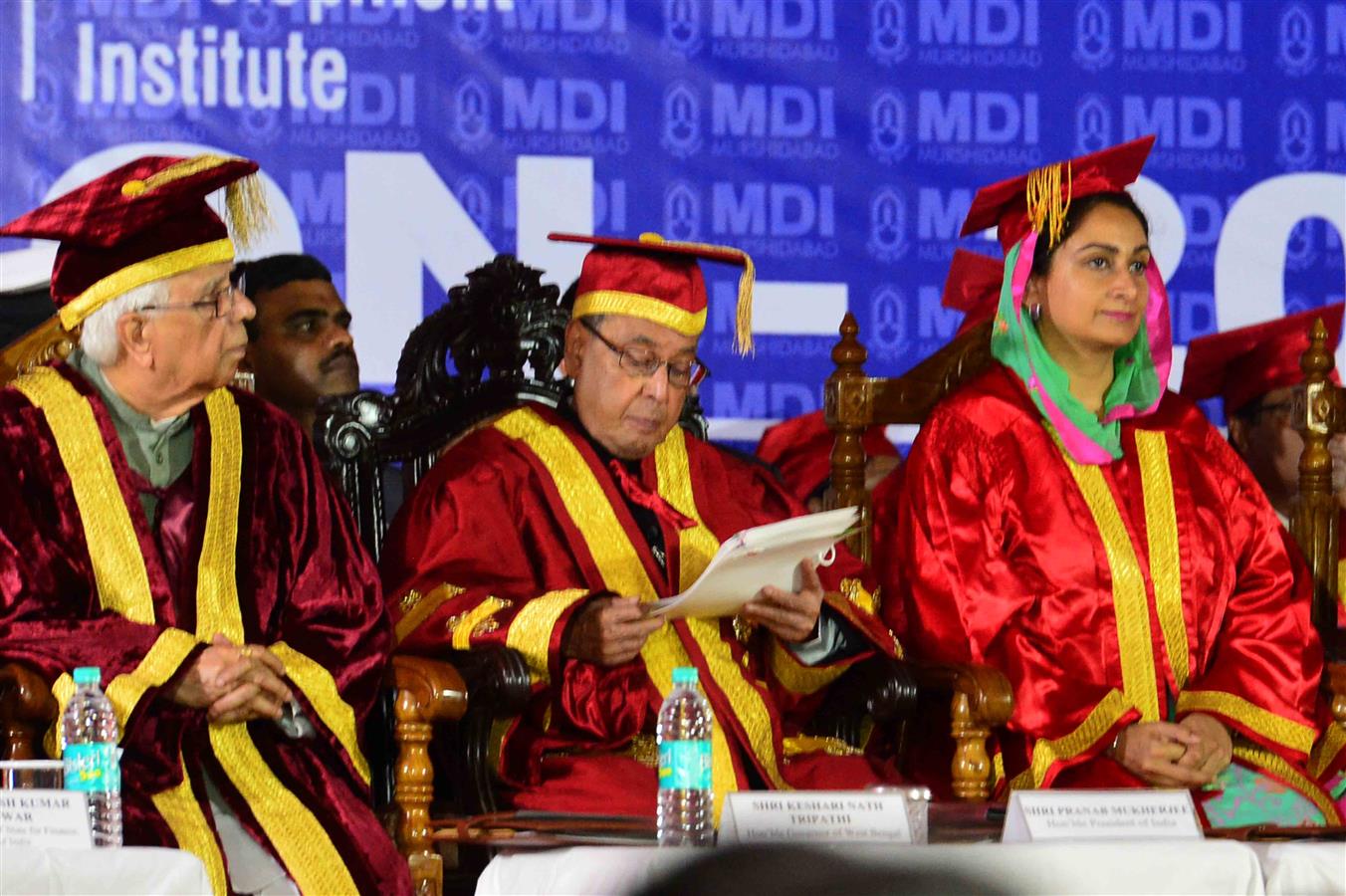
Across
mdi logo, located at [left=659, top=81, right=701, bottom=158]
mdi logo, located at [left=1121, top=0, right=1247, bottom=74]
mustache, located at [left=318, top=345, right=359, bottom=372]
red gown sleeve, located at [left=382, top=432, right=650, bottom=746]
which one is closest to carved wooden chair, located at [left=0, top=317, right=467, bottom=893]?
red gown sleeve, located at [left=382, top=432, right=650, bottom=746]

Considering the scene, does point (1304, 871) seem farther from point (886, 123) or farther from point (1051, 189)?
point (886, 123)

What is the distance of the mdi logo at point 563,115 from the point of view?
5.02 m

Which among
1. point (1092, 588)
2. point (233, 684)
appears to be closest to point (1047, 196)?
point (1092, 588)

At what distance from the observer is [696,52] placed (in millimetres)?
5094

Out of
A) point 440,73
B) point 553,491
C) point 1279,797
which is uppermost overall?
point 440,73

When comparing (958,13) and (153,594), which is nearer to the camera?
(153,594)

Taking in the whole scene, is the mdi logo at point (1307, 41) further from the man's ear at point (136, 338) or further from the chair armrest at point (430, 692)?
the man's ear at point (136, 338)

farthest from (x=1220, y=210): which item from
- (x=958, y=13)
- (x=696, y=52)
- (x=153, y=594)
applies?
(x=153, y=594)

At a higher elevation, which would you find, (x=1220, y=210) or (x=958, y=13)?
(x=958, y=13)

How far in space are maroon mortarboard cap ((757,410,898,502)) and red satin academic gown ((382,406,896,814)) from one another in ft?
2.92

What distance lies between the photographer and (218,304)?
3451 millimetres

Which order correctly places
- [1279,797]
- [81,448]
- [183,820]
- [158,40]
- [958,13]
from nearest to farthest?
[183,820] < [81,448] < [1279,797] < [158,40] < [958,13]

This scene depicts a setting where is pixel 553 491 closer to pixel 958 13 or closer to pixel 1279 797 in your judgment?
pixel 1279 797

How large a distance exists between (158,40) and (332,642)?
Answer: 2021mm
